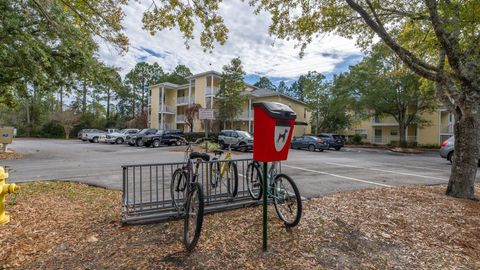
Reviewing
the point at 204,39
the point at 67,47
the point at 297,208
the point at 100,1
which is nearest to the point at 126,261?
the point at 297,208

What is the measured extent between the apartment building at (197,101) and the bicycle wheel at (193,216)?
24846 mm

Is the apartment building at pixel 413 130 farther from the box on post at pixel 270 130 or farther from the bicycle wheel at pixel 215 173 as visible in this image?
the box on post at pixel 270 130

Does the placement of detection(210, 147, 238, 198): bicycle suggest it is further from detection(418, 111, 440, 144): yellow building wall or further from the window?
the window

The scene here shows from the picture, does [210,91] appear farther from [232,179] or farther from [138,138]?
[232,179]

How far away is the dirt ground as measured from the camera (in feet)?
8.95

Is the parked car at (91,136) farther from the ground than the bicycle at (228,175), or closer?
farther from the ground

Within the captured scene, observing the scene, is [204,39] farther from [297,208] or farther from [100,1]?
[297,208]

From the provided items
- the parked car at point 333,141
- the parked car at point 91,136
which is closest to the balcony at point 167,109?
the parked car at point 91,136

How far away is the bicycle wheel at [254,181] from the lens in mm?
4653

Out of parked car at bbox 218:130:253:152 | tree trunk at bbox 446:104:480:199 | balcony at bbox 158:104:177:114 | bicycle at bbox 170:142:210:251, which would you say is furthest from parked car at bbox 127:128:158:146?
tree trunk at bbox 446:104:480:199

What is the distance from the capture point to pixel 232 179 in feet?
15.9

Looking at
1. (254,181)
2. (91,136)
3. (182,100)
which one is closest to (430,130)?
A: (182,100)

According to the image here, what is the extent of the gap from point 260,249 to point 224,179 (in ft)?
7.70

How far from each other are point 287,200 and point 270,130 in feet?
4.61
